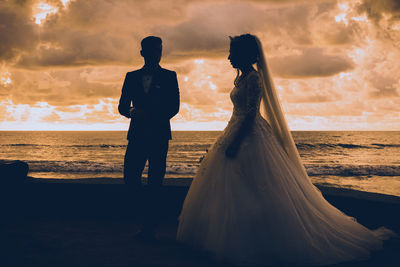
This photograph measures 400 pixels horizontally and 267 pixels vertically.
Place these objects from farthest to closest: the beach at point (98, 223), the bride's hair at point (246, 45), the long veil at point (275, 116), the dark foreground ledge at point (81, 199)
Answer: the dark foreground ledge at point (81, 199), the long veil at point (275, 116), the bride's hair at point (246, 45), the beach at point (98, 223)

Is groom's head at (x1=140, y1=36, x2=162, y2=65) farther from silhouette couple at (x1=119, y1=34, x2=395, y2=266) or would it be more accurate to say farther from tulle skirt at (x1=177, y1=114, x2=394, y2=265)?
tulle skirt at (x1=177, y1=114, x2=394, y2=265)

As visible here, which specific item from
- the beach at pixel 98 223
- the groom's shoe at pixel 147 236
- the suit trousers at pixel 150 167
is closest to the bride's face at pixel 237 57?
the suit trousers at pixel 150 167

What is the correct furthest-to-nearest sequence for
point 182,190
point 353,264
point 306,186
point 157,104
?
1. point 182,190
2. point 157,104
3. point 306,186
4. point 353,264

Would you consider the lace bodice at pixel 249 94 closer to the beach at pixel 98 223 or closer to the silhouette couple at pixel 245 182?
the silhouette couple at pixel 245 182

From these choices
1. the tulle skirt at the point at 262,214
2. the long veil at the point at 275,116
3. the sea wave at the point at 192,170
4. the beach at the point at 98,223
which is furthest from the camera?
the sea wave at the point at 192,170

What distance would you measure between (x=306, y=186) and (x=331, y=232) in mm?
437

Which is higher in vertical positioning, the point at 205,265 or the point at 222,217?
the point at 222,217

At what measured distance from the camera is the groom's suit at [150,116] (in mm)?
3068

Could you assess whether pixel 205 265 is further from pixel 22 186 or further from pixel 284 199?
pixel 22 186

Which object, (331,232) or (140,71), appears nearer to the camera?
(331,232)

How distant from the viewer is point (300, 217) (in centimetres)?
259

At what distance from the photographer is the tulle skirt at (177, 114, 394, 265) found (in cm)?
240

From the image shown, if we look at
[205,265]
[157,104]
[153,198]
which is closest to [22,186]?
[153,198]

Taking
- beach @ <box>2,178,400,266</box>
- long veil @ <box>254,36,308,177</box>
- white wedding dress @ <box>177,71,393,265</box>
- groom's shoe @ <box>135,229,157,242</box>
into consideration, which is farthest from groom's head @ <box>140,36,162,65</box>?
groom's shoe @ <box>135,229,157,242</box>
